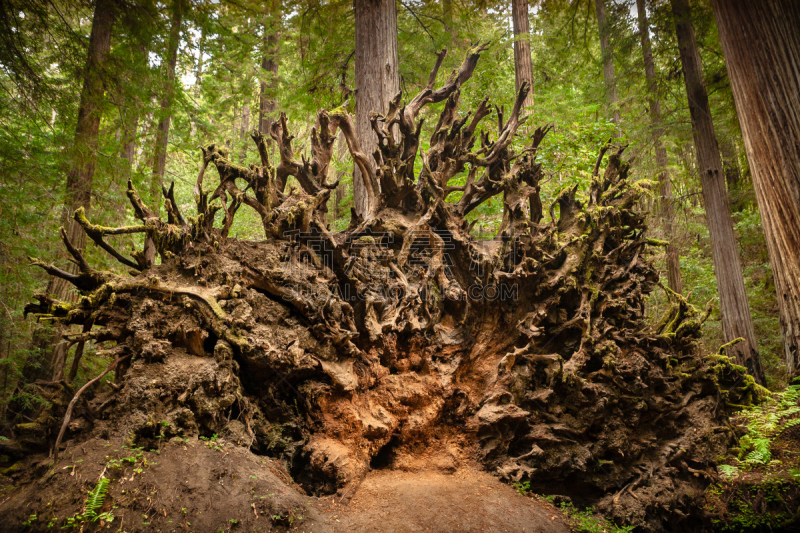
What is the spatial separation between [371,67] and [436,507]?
6594mm

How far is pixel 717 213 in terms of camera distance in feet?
28.7

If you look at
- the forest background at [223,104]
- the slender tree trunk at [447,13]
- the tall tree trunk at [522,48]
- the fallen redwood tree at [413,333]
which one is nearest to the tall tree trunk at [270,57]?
the forest background at [223,104]

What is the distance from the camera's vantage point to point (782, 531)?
4.32 metres

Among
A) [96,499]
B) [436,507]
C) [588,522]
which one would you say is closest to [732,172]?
[588,522]

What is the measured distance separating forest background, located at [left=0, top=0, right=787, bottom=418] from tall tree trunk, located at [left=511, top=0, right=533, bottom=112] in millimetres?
331

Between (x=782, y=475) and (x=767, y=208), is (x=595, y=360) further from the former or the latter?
(x=767, y=208)

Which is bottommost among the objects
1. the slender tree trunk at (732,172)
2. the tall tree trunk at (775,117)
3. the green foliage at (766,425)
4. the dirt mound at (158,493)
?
the green foliage at (766,425)

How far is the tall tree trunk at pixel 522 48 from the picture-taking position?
430 inches

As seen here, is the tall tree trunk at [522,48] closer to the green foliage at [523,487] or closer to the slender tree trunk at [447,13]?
the slender tree trunk at [447,13]

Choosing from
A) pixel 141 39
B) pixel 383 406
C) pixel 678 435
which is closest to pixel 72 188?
pixel 141 39

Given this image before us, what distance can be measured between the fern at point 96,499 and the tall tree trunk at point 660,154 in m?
10.5

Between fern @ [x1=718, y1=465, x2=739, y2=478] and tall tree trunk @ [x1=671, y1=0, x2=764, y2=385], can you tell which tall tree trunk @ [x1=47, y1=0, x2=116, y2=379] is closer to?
fern @ [x1=718, y1=465, x2=739, y2=478]

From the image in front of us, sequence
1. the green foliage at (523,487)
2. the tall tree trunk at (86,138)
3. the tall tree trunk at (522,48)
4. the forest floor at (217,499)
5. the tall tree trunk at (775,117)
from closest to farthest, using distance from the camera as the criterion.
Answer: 1. the forest floor at (217,499)
2. the tall tree trunk at (775,117)
3. the green foliage at (523,487)
4. the tall tree trunk at (86,138)
5. the tall tree trunk at (522,48)

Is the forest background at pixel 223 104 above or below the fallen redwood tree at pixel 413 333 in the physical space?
above
